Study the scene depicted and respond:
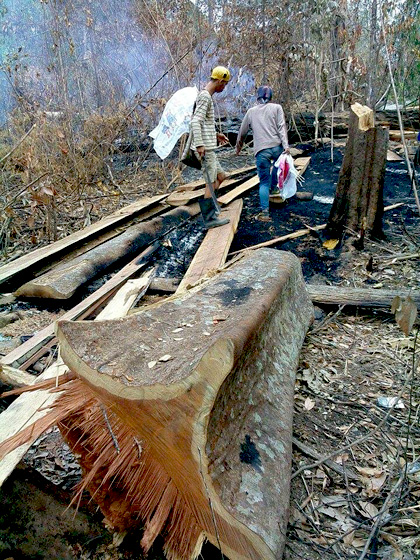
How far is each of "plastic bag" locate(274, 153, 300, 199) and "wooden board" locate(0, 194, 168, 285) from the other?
1900 mm

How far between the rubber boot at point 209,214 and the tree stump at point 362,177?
4.65ft

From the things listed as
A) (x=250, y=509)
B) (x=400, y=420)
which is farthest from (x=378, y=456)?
(x=250, y=509)

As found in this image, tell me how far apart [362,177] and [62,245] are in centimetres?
326

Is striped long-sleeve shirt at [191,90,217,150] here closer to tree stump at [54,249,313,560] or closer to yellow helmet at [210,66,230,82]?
yellow helmet at [210,66,230,82]

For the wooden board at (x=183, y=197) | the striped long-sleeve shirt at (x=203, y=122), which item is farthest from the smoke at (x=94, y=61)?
the striped long-sleeve shirt at (x=203, y=122)

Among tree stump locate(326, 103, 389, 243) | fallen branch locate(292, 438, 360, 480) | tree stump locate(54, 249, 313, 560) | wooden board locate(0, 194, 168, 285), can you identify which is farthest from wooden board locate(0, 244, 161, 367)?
tree stump locate(326, 103, 389, 243)

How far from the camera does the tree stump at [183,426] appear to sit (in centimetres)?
131

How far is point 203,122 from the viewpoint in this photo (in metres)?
5.12

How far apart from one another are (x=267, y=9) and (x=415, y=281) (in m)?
8.33

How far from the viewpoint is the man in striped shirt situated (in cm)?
501

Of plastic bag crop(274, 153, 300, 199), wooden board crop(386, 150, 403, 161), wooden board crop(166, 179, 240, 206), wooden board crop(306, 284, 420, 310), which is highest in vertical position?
plastic bag crop(274, 153, 300, 199)

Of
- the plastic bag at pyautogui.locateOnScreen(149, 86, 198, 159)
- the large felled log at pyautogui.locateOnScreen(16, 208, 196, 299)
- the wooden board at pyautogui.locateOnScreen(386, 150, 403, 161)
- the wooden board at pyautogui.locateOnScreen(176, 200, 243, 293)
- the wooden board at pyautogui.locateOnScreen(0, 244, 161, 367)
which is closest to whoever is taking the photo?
the wooden board at pyautogui.locateOnScreen(0, 244, 161, 367)

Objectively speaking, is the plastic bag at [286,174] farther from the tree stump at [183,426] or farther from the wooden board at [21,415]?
the wooden board at [21,415]

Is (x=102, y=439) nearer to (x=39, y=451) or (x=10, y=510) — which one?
(x=10, y=510)
